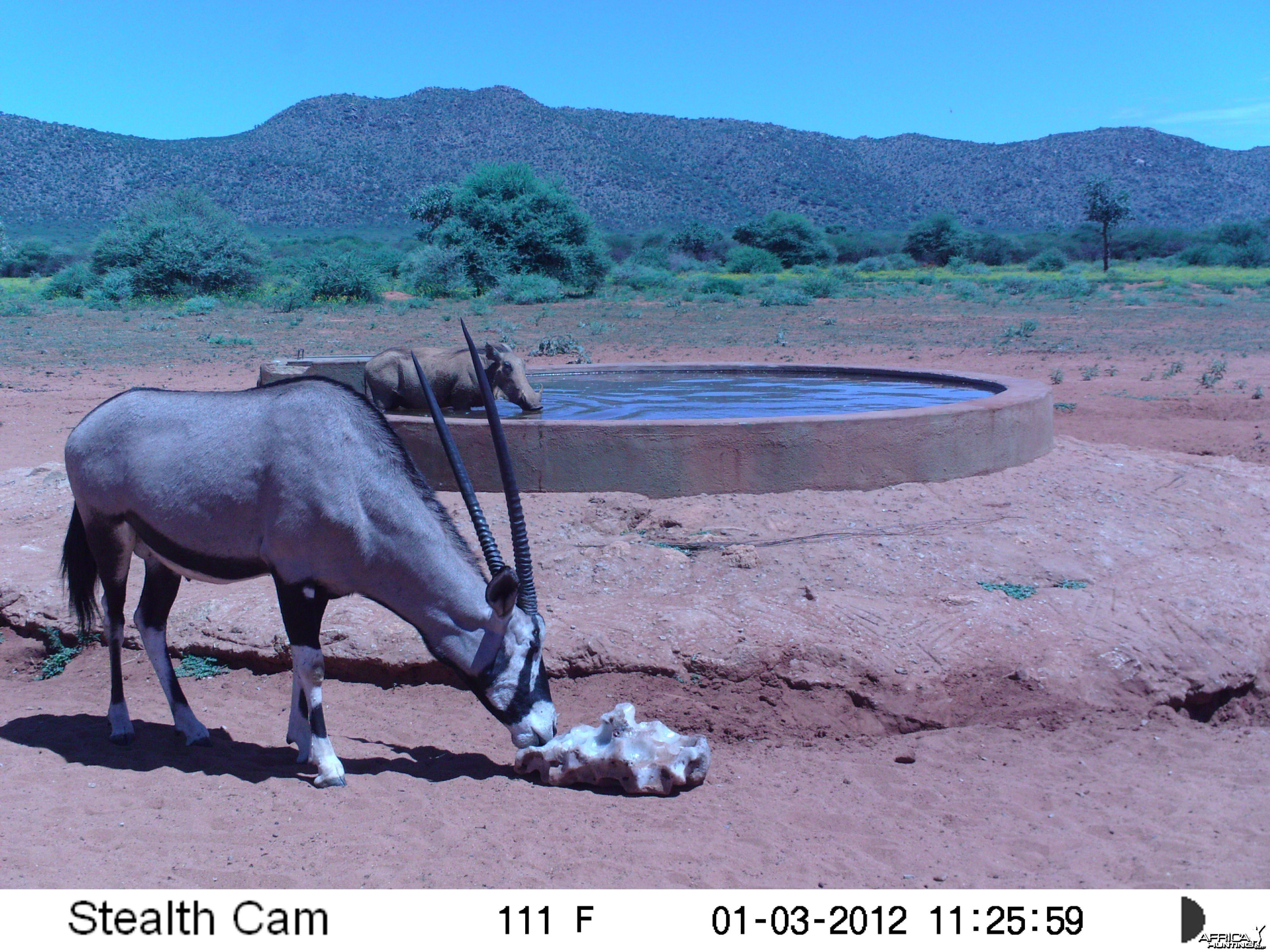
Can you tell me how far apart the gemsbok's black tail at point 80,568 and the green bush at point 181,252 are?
30.7 metres

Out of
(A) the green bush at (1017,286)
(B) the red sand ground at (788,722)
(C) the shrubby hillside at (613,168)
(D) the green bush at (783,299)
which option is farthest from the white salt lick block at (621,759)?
(C) the shrubby hillside at (613,168)

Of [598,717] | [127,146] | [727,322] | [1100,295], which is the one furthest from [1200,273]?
[127,146]

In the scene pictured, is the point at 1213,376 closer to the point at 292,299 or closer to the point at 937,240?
the point at 292,299

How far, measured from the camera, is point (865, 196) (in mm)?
83438

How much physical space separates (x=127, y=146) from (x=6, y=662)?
83.8m

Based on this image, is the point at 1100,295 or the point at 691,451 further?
the point at 1100,295

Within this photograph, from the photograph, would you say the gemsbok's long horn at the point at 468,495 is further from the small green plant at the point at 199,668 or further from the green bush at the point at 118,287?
the green bush at the point at 118,287

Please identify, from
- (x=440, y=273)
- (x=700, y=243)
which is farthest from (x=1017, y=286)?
(x=700, y=243)

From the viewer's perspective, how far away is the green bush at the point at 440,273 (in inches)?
1298

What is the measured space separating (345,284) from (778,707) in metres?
27.1

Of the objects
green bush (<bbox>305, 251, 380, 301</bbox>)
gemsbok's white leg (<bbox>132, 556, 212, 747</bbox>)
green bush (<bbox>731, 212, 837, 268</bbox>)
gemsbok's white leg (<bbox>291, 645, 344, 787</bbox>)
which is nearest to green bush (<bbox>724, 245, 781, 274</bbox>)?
green bush (<bbox>731, 212, 837, 268</bbox>)

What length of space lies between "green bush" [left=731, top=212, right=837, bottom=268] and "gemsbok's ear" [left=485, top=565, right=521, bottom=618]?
47928mm

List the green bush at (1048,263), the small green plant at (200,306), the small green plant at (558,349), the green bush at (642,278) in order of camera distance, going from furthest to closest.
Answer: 1. the green bush at (1048,263)
2. the green bush at (642,278)
3. the small green plant at (200,306)
4. the small green plant at (558,349)

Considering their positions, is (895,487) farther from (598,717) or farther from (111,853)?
(111,853)
